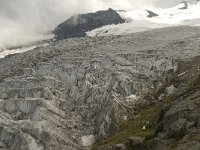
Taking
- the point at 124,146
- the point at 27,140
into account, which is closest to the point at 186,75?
the point at 27,140

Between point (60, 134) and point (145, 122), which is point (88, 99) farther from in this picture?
point (145, 122)

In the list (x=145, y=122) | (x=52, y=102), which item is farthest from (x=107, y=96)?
(x=145, y=122)

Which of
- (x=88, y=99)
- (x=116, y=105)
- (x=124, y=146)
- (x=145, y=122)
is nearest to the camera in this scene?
(x=124, y=146)

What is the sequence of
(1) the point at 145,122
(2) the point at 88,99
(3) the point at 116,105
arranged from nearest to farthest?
(1) the point at 145,122 < (3) the point at 116,105 < (2) the point at 88,99

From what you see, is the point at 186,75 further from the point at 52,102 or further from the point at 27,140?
the point at 27,140

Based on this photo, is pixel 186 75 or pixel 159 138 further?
pixel 186 75

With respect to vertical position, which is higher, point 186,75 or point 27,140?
point 186,75
